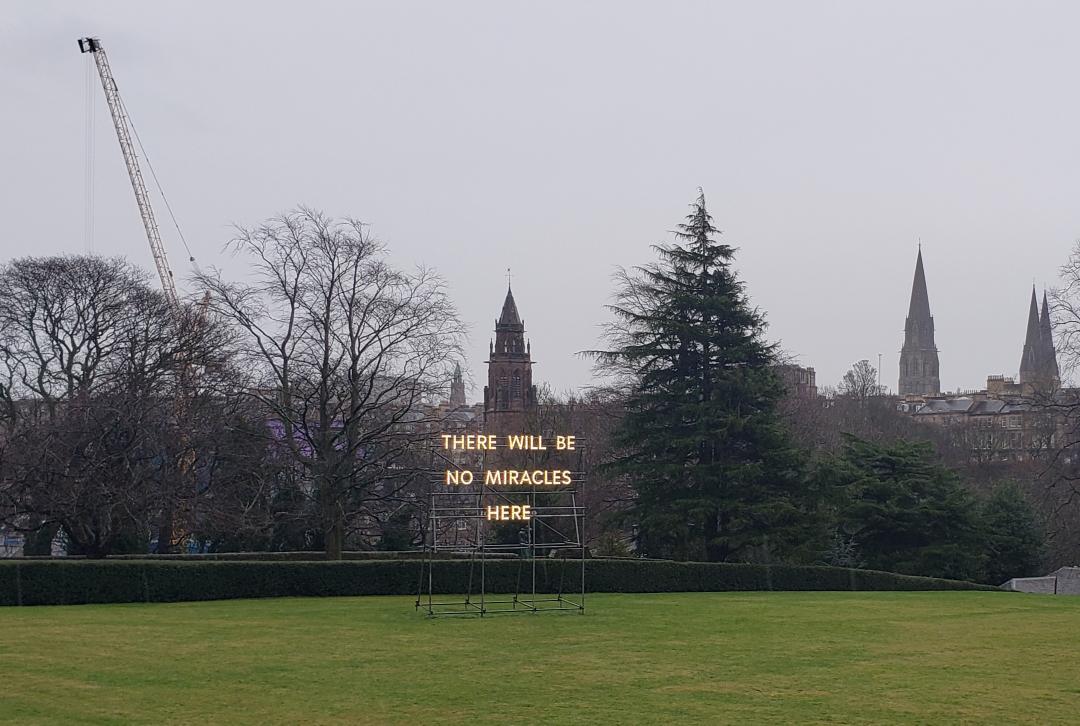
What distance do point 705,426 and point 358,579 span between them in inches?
633

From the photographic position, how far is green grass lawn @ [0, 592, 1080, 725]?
1666cm

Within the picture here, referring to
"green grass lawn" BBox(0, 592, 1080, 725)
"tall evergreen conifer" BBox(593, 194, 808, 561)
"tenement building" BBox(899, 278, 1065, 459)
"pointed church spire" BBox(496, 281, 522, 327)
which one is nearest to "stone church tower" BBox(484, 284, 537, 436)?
"pointed church spire" BBox(496, 281, 522, 327)

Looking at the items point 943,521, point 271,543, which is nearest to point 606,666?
point 943,521

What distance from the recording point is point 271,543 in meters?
55.5

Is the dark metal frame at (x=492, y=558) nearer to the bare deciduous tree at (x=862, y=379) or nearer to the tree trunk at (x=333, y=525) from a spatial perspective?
the tree trunk at (x=333, y=525)

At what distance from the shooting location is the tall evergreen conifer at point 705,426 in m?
48.2

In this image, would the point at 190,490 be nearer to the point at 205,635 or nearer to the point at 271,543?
the point at 271,543

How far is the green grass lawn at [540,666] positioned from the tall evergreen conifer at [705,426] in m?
15.3

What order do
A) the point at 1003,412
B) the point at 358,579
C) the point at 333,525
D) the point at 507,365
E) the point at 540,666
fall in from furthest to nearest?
the point at 1003,412
the point at 507,365
the point at 333,525
the point at 358,579
the point at 540,666

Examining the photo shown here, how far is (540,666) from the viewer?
21.3 meters

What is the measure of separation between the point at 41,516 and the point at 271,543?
422 inches

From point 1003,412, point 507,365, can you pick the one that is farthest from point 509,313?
point 1003,412

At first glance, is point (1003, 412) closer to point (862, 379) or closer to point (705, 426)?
point (862, 379)

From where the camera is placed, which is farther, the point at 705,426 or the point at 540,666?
the point at 705,426
